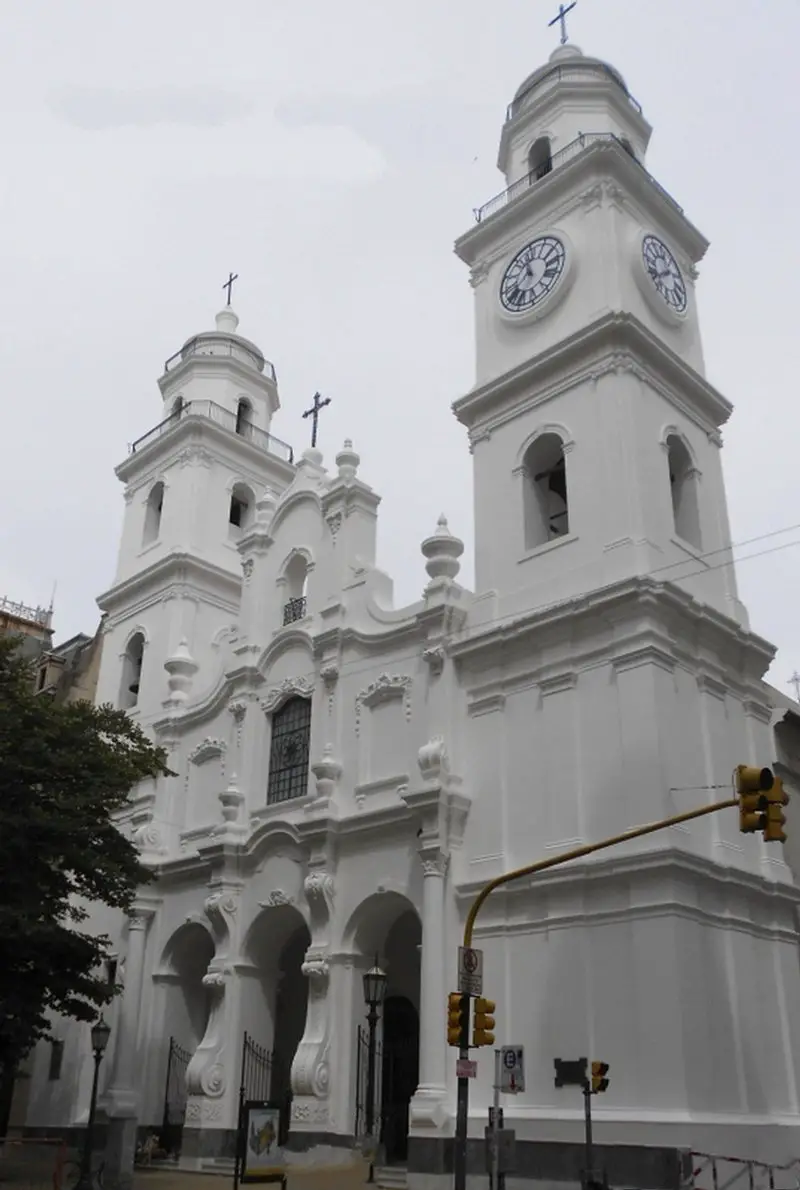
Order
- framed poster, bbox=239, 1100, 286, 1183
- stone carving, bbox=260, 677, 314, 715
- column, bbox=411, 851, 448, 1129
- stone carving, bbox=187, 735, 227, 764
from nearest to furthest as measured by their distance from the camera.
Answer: framed poster, bbox=239, 1100, 286, 1183
column, bbox=411, 851, 448, 1129
stone carving, bbox=260, 677, 314, 715
stone carving, bbox=187, 735, 227, 764

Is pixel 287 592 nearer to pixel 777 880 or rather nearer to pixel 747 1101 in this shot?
pixel 777 880

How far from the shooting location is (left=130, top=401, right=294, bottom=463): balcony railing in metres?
39.1

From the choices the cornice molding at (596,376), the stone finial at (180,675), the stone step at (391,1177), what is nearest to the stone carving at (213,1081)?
the stone step at (391,1177)

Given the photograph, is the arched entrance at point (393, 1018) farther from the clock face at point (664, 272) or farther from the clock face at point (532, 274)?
the clock face at point (664, 272)

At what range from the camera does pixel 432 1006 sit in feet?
71.3

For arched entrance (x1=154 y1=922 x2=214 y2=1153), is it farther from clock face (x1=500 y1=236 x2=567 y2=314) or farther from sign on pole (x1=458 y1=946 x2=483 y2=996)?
clock face (x1=500 y1=236 x2=567 y2=314)

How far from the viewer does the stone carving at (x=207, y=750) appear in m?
31.0

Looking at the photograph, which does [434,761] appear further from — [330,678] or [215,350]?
[215,350]

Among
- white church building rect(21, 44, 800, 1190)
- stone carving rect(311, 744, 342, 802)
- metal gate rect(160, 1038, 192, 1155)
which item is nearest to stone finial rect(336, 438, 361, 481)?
white church building rect(21, 44, 800, 1190)

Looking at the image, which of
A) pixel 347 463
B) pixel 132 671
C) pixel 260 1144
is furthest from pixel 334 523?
pixel 260 1144

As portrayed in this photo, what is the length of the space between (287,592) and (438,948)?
39.7 feet

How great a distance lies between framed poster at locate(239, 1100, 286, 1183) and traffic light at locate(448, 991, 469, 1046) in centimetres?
364

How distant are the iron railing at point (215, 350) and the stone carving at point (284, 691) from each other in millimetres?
15646

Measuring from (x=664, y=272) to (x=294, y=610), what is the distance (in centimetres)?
1251
